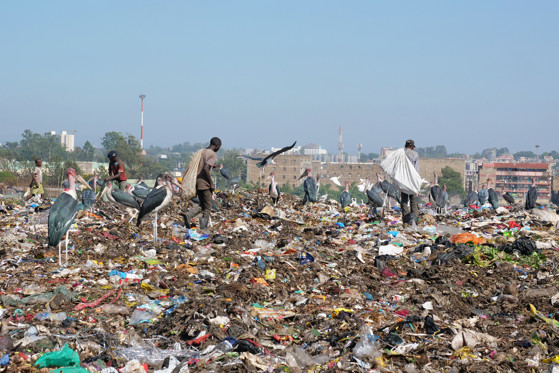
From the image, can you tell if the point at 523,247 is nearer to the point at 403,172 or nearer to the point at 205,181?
the point at 403,172

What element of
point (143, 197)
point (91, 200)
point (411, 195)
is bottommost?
point (91, 200)

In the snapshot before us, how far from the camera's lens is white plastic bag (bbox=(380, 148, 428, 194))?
12.1 m

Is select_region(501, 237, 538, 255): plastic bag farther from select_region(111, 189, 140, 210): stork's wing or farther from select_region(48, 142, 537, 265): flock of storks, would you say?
select_region(111, 189, 140, 210): stork's wing

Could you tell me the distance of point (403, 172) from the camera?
12.1m

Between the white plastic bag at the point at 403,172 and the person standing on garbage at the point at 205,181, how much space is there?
3.46m

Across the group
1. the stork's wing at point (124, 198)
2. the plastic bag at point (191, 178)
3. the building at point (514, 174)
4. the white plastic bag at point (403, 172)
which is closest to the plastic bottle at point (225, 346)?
the plastic bag at point (191, 178)

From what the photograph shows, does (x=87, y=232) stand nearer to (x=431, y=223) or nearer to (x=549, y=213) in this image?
(x=431, y=223)

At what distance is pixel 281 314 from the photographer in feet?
21.5

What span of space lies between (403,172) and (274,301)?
225 inches

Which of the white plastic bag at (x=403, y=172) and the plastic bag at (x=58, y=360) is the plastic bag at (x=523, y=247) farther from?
the plastic bag at (x=58, y=360)

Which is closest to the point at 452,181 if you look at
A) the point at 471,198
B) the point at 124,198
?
the point at 471,198

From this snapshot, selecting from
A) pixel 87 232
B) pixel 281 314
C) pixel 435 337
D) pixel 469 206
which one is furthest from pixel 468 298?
pixel 469 206

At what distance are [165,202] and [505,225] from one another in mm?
7075

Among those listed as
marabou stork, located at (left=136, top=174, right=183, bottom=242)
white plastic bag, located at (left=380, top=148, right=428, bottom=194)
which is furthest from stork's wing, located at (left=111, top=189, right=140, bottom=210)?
white plastic bag, located at (left=380, top=148, right=428, bottom=194)
